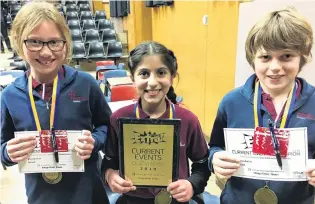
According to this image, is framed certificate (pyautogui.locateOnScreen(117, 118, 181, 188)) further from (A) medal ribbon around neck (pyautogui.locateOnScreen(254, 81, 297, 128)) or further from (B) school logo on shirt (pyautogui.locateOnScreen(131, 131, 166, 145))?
(A) medal ribbon around neck (pyautogui.locateOnScreen(254, 81, 297, 128))

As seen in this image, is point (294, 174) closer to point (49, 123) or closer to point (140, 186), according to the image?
point (140, 186)

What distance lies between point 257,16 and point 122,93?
1701 millimetres

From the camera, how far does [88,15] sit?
10609 mm

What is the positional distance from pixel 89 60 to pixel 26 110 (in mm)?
7183

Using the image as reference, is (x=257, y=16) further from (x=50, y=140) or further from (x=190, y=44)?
(x=190, y=44)

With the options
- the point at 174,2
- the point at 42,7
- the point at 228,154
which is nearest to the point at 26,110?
the point at 42,7

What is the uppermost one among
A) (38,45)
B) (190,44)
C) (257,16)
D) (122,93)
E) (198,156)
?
(257,16)

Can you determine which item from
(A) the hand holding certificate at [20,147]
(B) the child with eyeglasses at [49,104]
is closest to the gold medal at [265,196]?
(B) the child with eyeglasses at [49,104]

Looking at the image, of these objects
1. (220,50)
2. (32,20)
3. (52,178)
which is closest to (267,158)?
(52,178)

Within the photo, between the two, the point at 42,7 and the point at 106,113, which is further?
the point at 106,113

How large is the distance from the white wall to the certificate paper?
1308 mm

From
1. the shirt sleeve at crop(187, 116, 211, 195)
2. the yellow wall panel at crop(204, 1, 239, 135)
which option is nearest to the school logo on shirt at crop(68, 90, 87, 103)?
the shirt sleeve at crop(187, 116, 211, 195)

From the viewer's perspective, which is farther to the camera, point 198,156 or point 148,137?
point 198,156

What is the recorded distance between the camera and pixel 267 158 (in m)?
1.11
